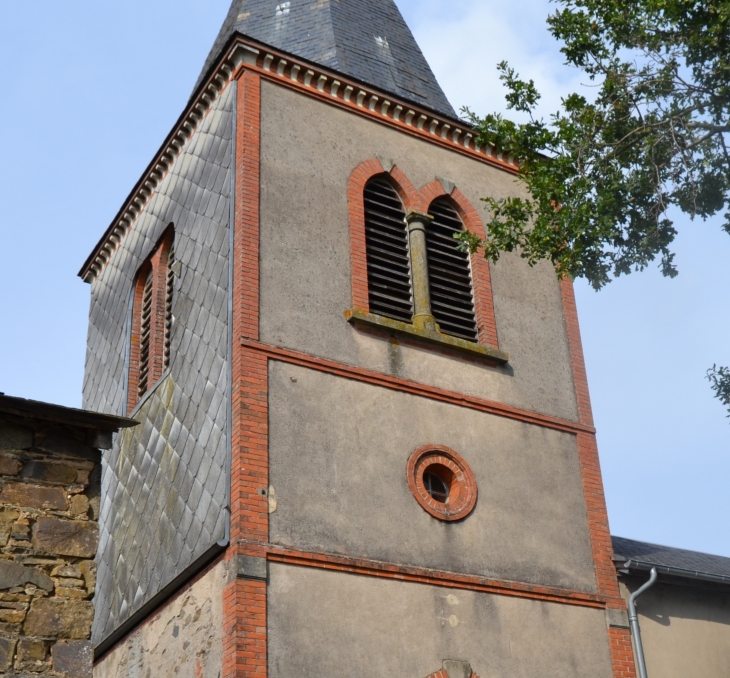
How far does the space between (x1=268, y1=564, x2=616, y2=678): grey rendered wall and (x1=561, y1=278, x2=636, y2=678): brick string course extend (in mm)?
231

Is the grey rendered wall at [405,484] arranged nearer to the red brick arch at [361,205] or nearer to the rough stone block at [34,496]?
the red brick arch at [361,205]

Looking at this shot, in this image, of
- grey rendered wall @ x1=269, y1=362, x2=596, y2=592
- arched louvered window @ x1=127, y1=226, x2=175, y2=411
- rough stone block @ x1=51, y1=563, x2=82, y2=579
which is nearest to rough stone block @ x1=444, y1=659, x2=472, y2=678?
grey rendered wall @ x1=269, y1=362, x2=596, y2=592

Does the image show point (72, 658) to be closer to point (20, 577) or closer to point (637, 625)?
point (20, 577)

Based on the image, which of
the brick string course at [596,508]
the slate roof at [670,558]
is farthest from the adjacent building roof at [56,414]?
the slate roof at [670,558]

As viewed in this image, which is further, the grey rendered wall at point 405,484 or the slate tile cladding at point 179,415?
the slate tile cladding at point 179,415

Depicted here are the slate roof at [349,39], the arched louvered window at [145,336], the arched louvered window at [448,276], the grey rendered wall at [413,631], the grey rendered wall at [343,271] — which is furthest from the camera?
the slate roof at [349,39]

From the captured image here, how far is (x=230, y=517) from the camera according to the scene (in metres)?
11.4

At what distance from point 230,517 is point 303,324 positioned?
2.60 meters

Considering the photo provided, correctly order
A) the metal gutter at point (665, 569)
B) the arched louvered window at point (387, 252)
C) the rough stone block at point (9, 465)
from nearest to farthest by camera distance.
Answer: the rough stone block at point (9, 465) → the metal gutter at point (665, 569) → the arched louvered window at point (387, 252)

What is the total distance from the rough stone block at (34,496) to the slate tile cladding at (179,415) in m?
3.51

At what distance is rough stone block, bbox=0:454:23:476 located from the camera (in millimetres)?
8016

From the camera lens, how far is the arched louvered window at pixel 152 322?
15297mm

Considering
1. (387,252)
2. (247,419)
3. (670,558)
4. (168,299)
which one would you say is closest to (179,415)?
(247,419)

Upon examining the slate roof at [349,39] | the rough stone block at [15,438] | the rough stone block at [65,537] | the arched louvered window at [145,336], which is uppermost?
the slate roof at [349,39]
